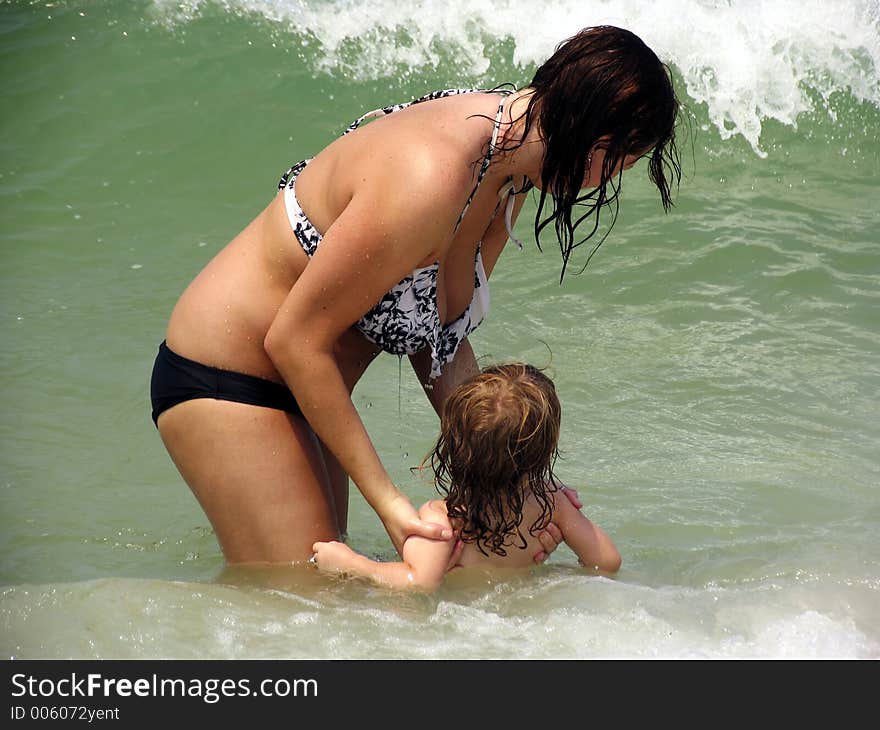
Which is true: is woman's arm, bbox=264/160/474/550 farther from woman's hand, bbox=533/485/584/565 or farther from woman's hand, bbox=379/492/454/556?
woman's hand, bbox=533/485/584/565

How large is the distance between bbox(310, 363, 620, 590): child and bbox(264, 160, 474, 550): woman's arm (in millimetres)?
233

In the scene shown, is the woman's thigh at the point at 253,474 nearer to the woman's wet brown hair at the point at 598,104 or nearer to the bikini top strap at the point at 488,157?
the bikini top strap at the point at 488,157

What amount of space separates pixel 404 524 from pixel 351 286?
0.66 metres

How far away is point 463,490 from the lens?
2.99 m

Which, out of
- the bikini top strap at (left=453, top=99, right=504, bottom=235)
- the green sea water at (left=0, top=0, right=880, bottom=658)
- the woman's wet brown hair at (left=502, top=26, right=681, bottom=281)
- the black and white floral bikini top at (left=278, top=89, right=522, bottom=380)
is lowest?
the green sea water at (left=0, top=0, right=880, bottom=658)

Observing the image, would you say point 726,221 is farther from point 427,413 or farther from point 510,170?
point 510,170

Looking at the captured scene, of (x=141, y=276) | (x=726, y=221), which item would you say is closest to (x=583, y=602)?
(x=141, y=276)

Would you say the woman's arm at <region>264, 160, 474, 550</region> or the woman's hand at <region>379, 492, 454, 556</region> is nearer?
the woman's arm at <region>264, 160, 474, 550</region>

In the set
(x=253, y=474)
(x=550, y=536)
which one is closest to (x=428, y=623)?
(x=550, y=536)

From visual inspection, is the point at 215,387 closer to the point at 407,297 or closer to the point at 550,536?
the point at 407,297

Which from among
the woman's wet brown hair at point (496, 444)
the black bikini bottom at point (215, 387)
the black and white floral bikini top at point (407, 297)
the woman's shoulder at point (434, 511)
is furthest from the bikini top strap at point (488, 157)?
the woman's shoulder at point (434, 511)

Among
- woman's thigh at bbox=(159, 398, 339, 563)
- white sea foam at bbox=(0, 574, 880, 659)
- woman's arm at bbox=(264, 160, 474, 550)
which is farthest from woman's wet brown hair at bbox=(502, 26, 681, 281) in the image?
white sea foam at bbox=(0, 574, 880, 659)

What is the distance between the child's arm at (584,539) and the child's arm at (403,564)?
0.36 meters

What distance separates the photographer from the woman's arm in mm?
2498
